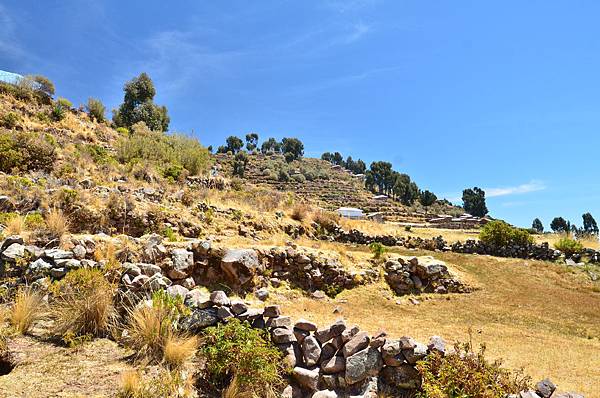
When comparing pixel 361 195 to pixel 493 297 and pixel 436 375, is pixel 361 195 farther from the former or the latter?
pixel 436 375

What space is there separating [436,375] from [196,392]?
2712 mm

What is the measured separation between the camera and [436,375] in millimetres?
3904

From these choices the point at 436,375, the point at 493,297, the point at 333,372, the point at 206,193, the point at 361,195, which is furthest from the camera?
the point at 361,195

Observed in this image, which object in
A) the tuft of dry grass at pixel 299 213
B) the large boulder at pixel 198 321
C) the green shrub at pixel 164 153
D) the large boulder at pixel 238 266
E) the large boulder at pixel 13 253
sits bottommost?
the large boulder at pixel 198 321

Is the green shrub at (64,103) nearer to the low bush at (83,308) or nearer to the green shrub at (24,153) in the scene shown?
the green shrub at (24,153)

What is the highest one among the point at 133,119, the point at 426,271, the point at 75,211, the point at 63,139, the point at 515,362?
the point at 133,119

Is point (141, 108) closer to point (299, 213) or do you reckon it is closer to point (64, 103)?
point (64, 103)

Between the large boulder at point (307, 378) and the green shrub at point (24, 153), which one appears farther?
the green shrub at point (24, 153)

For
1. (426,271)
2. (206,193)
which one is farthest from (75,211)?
(426,271)

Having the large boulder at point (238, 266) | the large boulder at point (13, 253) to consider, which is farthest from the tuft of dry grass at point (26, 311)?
the large boulder at point (238, 266)

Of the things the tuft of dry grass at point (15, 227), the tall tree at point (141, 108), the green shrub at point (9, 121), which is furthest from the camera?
the tall tree at point (141, 108)

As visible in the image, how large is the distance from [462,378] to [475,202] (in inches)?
2375

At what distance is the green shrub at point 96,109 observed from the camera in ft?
83.5

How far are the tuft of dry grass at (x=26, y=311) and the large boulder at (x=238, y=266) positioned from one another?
379 centimetres
